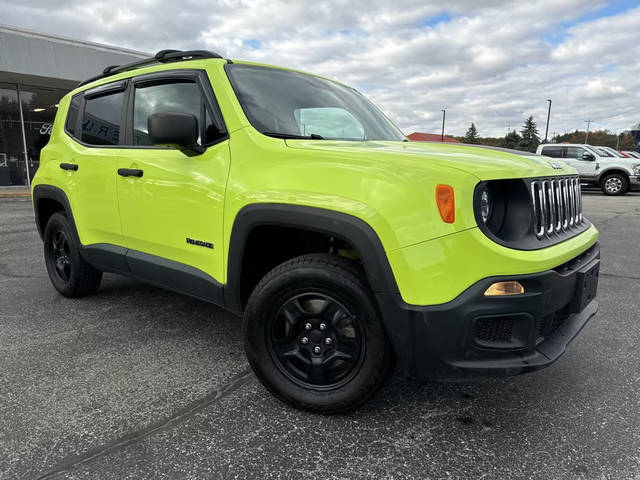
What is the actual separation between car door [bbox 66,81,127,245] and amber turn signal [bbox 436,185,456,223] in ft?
7.70

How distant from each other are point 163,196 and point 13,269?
11.6 feet

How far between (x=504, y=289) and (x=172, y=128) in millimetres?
1811

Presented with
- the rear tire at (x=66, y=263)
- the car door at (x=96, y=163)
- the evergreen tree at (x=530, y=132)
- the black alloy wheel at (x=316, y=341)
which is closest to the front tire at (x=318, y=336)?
the black alloy wheel at (x=316, y=341)

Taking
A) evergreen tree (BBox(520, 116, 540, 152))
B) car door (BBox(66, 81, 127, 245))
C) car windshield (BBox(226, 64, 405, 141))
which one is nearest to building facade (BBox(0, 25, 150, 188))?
car door (BBox(66, 81, 127, 245))

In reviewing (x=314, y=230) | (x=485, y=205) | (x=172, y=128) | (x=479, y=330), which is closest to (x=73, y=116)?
(x=172, y=128)

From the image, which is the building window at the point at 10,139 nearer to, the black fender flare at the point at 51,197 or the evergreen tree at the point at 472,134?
the black fender flare at the point at 51,197

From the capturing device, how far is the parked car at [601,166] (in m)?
16.3

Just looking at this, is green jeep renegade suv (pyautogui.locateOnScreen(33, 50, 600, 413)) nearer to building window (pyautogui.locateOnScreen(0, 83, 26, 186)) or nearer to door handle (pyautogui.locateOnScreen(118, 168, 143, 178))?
door handle (pyautogui.locateOnScreen(118, 168, 143, 178))

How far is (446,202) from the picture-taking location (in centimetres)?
190

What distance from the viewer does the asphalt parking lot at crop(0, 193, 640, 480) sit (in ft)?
6.41

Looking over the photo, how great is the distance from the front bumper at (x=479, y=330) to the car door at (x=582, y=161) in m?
16.9

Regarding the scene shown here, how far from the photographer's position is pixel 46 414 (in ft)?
7.59

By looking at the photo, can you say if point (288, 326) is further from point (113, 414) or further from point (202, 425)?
point (113, 414)

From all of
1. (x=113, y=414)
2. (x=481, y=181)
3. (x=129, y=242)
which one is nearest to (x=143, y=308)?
(x=129, y=242)
